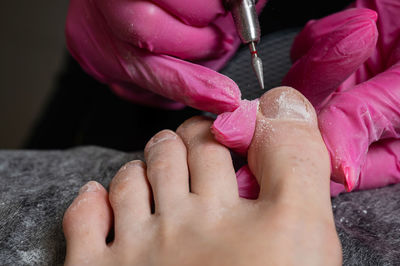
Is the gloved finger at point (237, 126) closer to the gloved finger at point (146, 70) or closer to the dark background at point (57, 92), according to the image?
the gloved finger at point (146, 70)

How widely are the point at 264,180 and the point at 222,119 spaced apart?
0.36 feet

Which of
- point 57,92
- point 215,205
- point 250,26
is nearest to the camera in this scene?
point 215,205

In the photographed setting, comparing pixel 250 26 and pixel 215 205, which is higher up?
pixel 250 26

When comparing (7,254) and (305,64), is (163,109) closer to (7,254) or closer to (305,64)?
(305,64)

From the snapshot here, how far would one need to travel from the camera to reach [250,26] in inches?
27.4

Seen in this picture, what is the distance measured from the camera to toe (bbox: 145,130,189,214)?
0.61 meters

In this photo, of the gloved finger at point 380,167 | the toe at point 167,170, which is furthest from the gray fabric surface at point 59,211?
the toe at point 167,170

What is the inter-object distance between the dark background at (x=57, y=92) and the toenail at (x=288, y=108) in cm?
32

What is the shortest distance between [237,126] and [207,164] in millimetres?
74

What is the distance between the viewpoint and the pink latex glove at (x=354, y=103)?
625 mm

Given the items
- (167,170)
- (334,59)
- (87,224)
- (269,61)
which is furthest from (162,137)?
(269,61)

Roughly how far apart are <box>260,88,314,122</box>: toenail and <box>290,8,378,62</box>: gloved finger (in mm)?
183

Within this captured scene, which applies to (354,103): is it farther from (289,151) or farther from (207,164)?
(207,164)

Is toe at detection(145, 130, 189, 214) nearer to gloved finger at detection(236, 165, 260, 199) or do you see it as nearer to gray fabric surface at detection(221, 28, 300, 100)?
gloved finger at detection(236, 165, 260, 199)
